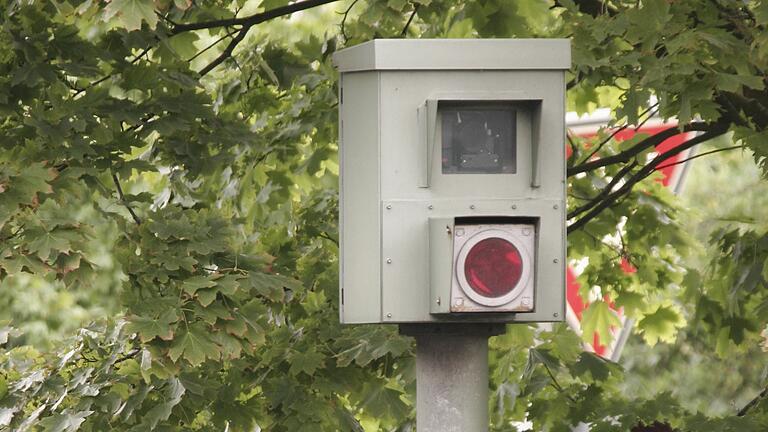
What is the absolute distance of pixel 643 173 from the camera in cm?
581

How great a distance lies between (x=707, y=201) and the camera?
1859 cm

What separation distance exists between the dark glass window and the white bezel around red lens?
18cm

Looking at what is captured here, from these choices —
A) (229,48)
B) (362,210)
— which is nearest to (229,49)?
(229,48)

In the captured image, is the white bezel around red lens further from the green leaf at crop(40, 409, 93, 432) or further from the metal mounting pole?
the green leaf at crop(40, 409, 93, 432)

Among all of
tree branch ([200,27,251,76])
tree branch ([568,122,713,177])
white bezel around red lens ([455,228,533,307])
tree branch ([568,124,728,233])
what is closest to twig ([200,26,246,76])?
tree branch ([200,27,251,76])

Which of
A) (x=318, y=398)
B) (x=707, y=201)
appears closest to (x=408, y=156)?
(x=318, y=398)

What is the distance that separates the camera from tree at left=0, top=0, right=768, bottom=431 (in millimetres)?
4352

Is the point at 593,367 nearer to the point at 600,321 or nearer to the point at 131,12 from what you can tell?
the point at 600,321

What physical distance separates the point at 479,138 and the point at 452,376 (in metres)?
0.50

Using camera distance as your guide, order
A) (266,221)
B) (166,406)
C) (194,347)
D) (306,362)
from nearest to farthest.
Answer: (194,347)
(166,406)
(306,362)
(266,221)

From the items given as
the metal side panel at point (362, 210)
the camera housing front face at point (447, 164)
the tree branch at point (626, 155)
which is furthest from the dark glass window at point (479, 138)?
the tree branch at point (626, 155)

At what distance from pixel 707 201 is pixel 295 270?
13.7m

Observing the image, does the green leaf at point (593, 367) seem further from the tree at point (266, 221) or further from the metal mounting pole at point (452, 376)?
the metal mounting pole at point (452, 376)

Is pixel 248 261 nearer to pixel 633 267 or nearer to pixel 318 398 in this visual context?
pixel 318 398
